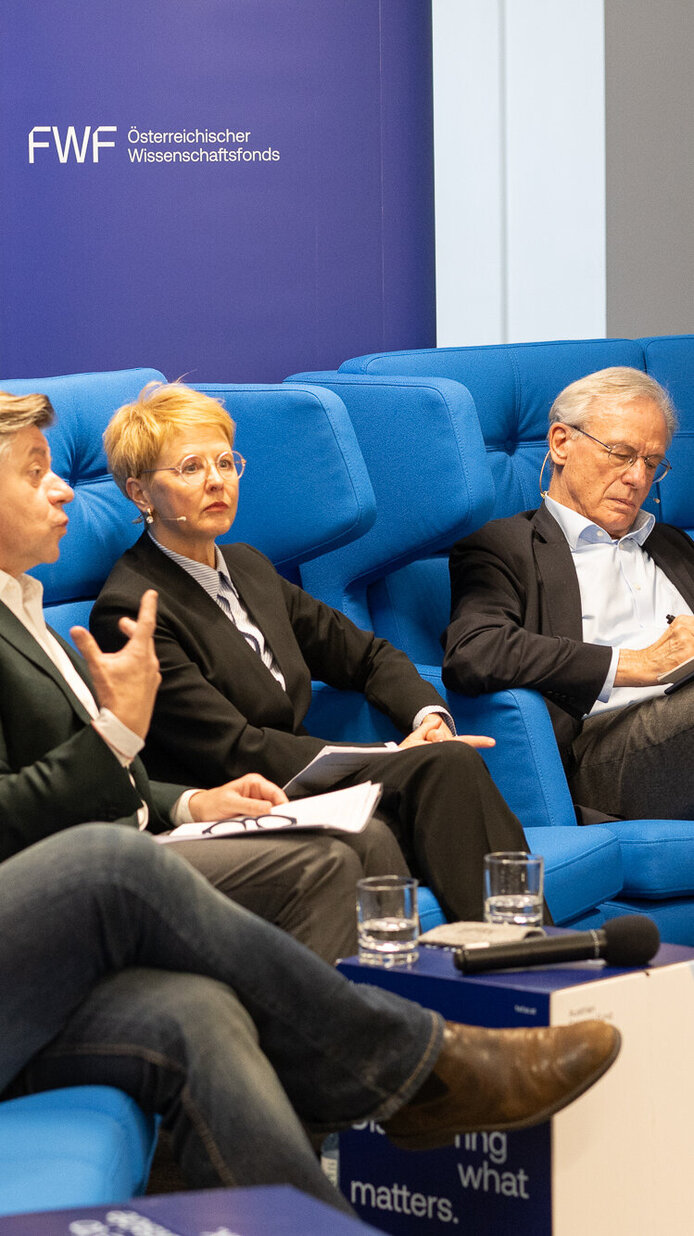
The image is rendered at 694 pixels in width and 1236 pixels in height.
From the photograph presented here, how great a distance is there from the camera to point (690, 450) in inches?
144

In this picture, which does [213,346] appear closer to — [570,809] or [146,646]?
[570,809]

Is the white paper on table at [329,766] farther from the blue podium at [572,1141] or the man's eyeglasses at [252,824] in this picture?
the blue podium at [572,1141]

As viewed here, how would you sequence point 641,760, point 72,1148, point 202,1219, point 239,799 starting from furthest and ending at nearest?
point 641,760, point 239,799, point 72,1148, point 202,1219

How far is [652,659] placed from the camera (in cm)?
297

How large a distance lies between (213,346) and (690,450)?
1099mm

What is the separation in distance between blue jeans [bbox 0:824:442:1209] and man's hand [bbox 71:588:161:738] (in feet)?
0.86

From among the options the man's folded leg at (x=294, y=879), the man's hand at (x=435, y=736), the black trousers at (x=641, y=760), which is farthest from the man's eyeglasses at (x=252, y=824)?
the black trousers at (x=641, y=760)

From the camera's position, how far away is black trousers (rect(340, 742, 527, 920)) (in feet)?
7.63

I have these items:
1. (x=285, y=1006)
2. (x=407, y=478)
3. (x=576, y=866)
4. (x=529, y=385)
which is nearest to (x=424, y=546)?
(x=407, y=478)

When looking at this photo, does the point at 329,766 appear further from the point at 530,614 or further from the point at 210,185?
the point at 210,185

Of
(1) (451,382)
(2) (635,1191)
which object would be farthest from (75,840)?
(1) (451,382)

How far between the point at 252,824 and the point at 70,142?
70.7 inches

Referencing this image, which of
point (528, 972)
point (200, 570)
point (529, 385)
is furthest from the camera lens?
point (529, 385)

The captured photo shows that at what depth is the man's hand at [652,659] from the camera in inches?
117
